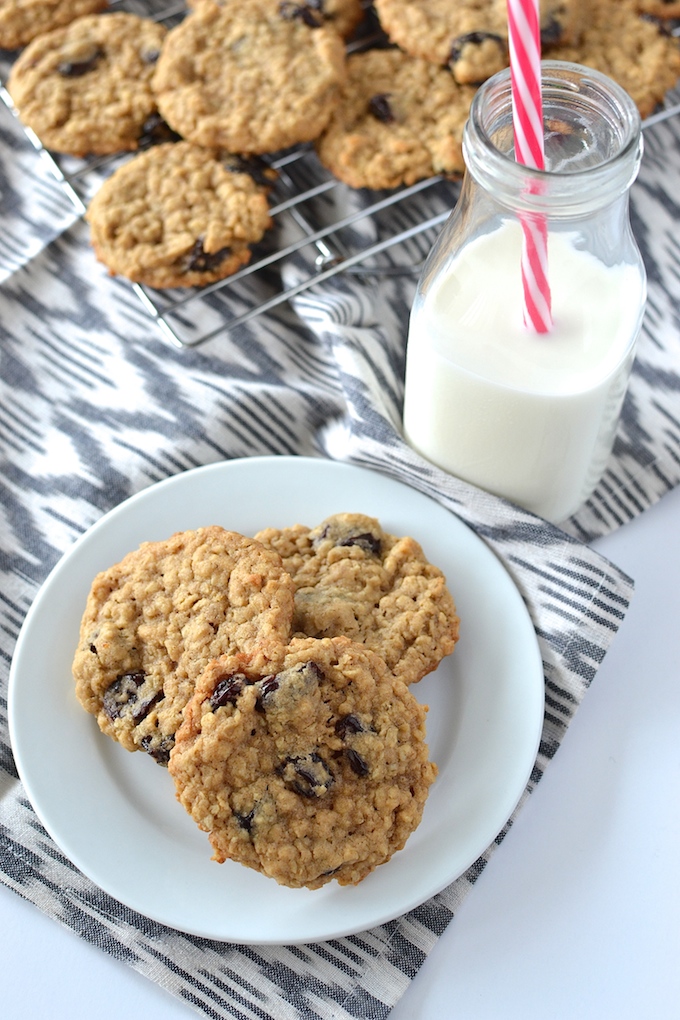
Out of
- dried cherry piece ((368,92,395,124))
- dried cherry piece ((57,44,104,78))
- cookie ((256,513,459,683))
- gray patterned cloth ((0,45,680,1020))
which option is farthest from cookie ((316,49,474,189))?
cookie ((256,513,459,683))

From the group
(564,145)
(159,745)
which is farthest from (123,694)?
(564,145)

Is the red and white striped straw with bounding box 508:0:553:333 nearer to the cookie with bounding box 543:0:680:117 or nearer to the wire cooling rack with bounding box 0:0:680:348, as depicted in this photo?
the wire cooling rack with bounding box 0:0:680:348

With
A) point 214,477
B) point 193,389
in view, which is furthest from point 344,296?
point 214,477

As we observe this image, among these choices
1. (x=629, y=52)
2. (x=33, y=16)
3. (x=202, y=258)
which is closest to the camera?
(x=202, y=258)

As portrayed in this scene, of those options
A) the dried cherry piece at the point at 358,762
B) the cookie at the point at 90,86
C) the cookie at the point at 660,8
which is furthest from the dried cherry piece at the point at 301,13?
the dried cherry piece at the point at 358,762

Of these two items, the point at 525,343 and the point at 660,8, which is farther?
the point at 660,8

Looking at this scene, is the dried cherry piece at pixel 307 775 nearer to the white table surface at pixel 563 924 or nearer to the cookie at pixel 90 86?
the white table surface at pixel 563 924

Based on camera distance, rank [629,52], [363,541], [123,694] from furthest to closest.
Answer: [629,52] → [363,541] → [123,694]

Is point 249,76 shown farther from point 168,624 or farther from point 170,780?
point 170,780
